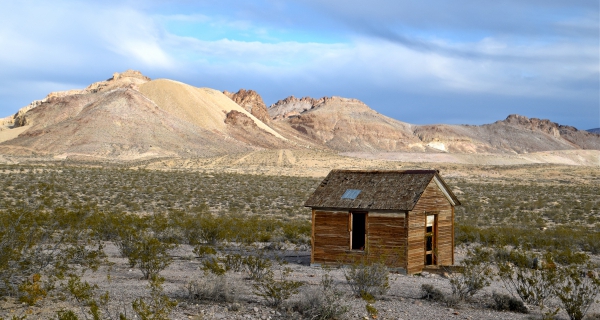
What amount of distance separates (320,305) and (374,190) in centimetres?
586

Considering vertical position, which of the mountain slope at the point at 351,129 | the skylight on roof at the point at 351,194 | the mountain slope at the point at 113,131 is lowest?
the skylight on roof at the point at 351,194

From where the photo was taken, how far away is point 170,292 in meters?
10.5

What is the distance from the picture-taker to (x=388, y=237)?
1359 cm

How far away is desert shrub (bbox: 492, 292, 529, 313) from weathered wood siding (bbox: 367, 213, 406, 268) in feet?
9.94

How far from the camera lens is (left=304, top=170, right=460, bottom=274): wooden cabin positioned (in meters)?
13.5

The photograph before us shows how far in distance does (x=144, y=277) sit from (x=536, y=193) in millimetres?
34650

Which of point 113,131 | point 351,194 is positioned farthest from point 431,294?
point 113,131

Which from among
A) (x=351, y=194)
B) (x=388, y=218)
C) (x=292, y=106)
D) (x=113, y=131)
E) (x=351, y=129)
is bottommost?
(x=388, y=218)

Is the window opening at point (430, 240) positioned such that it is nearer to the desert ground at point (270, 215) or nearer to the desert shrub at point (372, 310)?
the desert ground at point (270, 215)

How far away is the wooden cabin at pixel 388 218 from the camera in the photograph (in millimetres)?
13516

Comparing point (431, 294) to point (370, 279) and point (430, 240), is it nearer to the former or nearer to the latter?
point (370, 279)

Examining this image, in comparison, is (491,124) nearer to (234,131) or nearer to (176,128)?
(234,131)

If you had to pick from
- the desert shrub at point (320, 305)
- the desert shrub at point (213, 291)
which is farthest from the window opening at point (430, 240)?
the desert shrub at point (213, 291)

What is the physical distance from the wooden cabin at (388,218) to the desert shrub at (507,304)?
303cm
